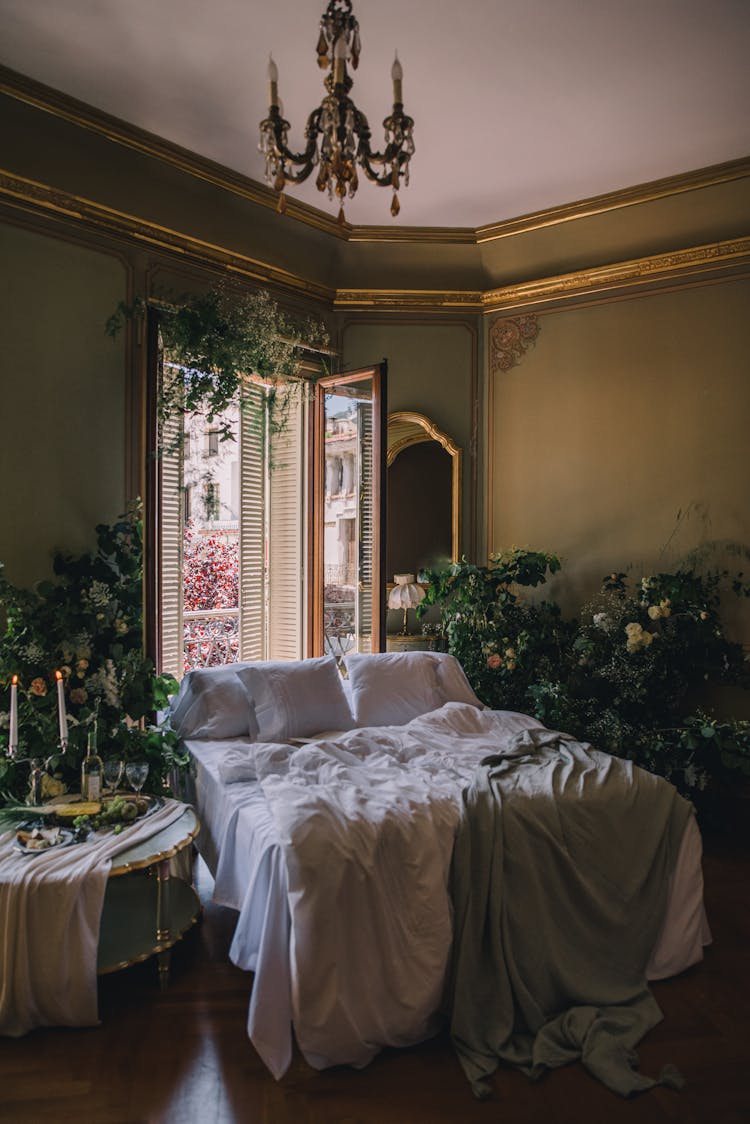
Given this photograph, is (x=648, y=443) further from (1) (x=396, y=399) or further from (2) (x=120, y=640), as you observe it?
(2) (x=120, y=640)

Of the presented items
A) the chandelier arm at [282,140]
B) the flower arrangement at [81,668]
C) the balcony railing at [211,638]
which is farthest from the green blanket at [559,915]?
the balcony railing at [211,638]

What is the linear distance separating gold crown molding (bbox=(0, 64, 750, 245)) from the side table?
7.78 ft

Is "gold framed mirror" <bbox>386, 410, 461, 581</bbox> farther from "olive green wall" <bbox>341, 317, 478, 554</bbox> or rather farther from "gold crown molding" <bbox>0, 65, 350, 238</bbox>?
"gold crown molding" <bbox>0, 65, 350, 238</bbox>

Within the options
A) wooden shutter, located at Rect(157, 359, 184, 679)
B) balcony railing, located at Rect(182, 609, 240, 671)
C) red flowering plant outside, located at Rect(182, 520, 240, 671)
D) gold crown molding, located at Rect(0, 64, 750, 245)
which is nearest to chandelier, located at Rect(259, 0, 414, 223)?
gold crown molding, located at Rect(0, 64, 750, 245)

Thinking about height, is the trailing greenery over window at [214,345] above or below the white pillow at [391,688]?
above

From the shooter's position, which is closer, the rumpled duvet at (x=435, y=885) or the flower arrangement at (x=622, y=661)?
the rumpled duvet at (x=435, y=885)

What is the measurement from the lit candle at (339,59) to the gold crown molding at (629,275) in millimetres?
2886

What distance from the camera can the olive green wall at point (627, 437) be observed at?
4383 millimetres

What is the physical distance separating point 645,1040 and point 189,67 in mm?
3974

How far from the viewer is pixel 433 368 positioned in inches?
204

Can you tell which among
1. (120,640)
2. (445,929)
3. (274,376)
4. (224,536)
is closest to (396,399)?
(274,376)

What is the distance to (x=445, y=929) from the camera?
243cm

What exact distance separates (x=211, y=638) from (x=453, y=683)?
1.65 meters

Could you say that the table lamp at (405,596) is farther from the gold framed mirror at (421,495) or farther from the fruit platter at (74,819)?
the fruit platter at (74,819)
